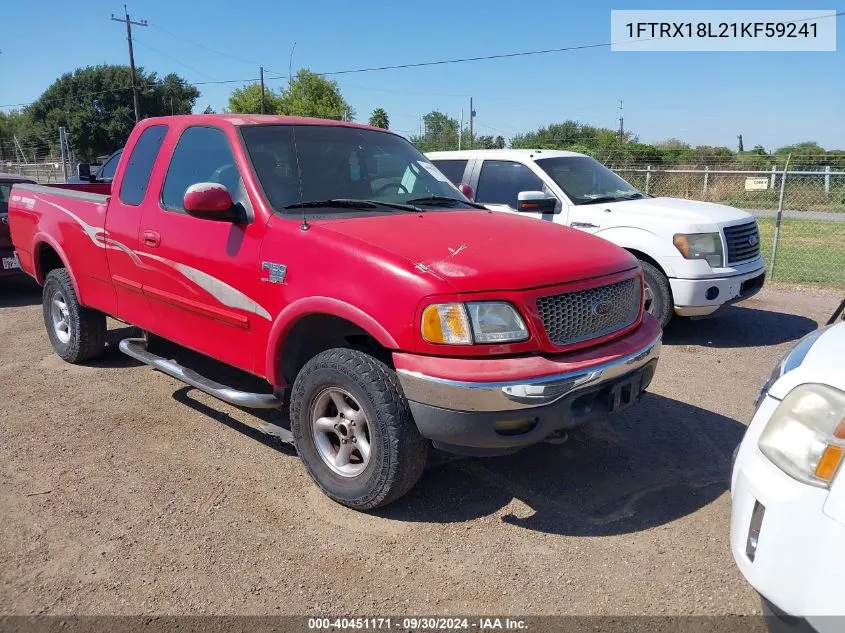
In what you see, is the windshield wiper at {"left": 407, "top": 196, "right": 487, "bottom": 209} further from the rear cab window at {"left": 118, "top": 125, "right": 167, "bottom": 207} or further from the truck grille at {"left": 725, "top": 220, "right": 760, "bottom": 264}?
the truck grille at {"left": 725, "top": 220, "right": 760, "bottom": 264}

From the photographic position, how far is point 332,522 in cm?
346

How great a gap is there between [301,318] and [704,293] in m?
4.58

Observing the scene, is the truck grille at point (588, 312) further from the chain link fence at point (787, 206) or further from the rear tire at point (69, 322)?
the chain link fence at point (787, 206)

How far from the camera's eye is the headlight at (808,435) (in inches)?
76.8

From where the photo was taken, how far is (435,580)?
9.80 feet

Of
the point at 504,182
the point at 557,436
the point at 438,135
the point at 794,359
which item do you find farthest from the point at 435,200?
the point at 438,135

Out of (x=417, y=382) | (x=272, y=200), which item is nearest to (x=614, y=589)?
(x=417, y=382)

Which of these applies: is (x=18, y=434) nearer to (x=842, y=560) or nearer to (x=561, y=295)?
(x=561, y=295)

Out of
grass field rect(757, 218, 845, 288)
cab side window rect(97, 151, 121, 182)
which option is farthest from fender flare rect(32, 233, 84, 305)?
grass field rect(757, 218, 845, 288)

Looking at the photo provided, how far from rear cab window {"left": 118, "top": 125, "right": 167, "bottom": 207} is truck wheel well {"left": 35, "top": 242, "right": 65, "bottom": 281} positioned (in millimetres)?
1493

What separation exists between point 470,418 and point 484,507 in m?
0.82

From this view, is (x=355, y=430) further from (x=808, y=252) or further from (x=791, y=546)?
(x=808, y=252)

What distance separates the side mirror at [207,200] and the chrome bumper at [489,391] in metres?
1.41

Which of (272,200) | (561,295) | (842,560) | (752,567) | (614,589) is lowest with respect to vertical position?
(614,589)
